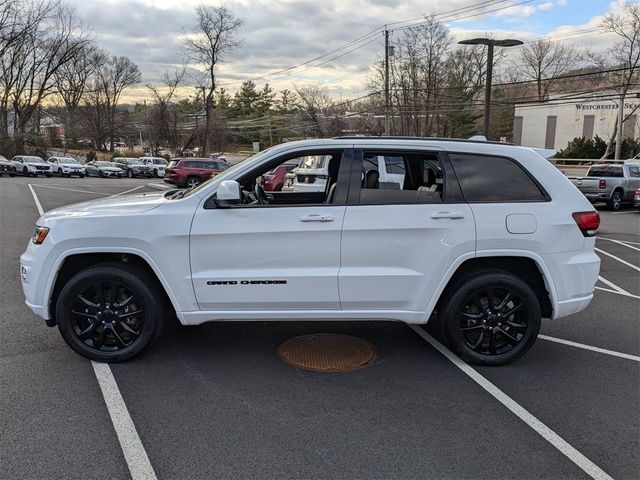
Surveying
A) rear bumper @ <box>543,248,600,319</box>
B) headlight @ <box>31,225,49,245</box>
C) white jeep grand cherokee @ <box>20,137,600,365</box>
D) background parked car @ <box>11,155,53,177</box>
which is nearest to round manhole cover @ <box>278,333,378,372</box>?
white jeep grand cherokee @ <box>20,137,600,365</box>

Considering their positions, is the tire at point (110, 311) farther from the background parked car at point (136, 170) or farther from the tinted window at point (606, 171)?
the background parked car at point (136, 170)

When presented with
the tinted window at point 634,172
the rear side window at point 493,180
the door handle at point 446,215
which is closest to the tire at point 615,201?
the tinted window at point 634,172

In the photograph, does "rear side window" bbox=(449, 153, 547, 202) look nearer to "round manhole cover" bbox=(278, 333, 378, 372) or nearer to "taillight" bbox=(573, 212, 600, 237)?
"taillight" bbox=(573, 212, 600, 237)

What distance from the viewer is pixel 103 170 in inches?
1650

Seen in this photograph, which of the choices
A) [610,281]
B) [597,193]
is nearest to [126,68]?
[597,193]

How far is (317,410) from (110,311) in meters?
1.91

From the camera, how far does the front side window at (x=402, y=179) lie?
13.7ft

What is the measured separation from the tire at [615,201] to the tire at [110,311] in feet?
59.6

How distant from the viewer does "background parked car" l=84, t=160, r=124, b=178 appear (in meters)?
41.9

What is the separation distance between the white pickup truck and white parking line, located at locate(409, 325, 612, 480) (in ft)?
52.0

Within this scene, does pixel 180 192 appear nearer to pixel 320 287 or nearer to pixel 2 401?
pixel 320 287

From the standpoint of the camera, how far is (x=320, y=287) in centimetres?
409

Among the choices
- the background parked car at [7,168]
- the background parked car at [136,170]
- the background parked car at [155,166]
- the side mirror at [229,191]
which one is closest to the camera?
the side mirror at [229,191]

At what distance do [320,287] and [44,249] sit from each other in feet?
7.32
